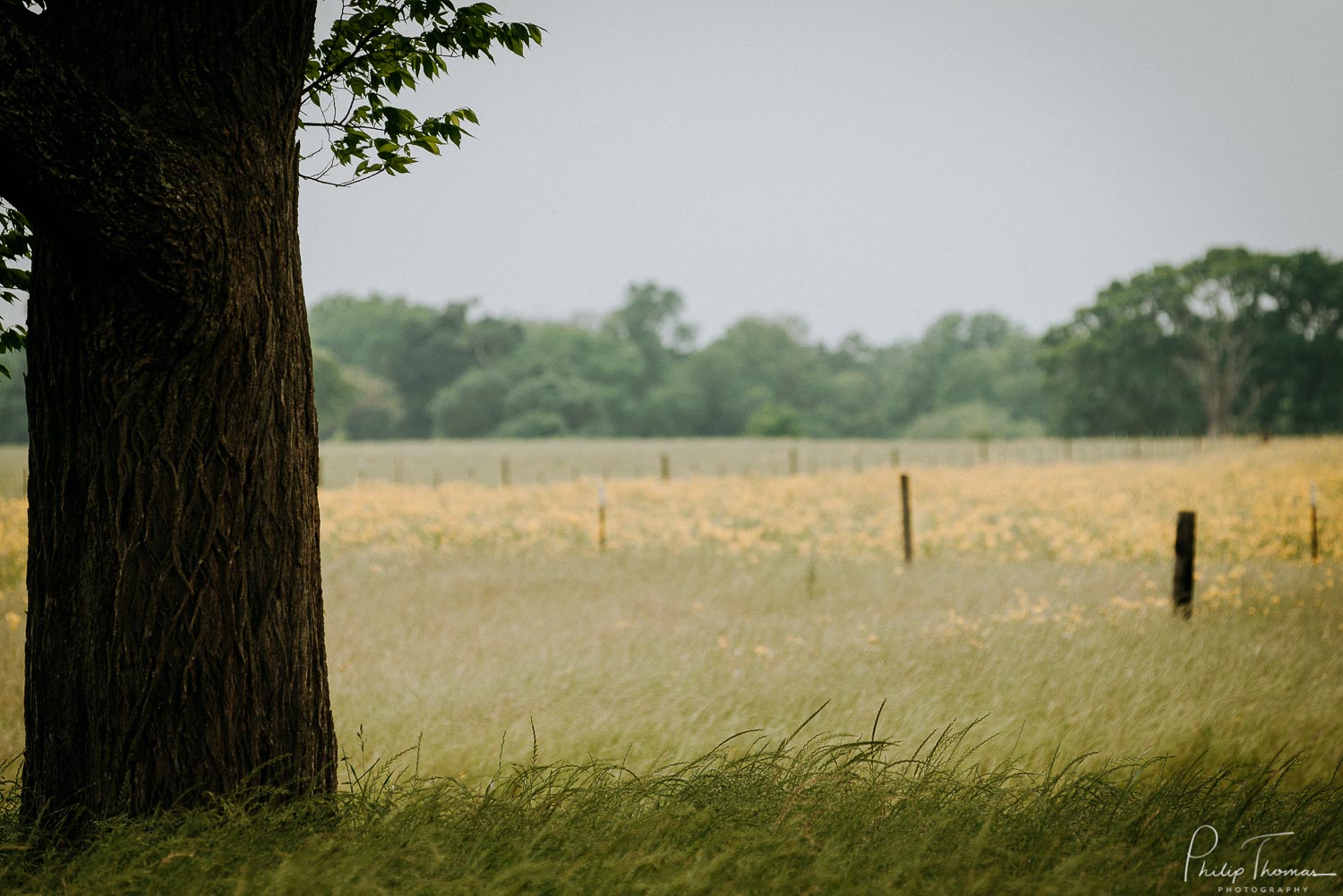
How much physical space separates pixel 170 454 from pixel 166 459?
22mm

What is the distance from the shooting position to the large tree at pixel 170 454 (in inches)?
115

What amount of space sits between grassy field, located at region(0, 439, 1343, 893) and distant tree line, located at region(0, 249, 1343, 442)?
37.5 meters

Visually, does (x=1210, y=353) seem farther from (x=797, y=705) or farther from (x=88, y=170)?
(x=88, y=170)

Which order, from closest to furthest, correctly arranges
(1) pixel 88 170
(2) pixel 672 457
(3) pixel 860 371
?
1. (1) pixel 88 170
2. (2) pixel 672 457
3. (3) pixel 860 371

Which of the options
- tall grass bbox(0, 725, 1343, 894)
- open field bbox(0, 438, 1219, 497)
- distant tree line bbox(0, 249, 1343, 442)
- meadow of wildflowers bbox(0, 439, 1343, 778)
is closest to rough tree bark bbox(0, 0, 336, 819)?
tall grass bbox(0, 725, 1343, 894)

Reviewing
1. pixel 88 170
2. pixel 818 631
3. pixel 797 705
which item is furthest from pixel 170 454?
pixel 818 631

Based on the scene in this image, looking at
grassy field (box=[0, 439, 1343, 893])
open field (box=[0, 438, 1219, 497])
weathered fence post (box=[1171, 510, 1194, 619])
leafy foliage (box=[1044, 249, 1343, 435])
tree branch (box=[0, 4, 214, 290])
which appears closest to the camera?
tree branch (box=[0, 4, 214, 290])

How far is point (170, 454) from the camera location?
295 cm

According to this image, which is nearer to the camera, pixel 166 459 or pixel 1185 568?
pixel 166 459

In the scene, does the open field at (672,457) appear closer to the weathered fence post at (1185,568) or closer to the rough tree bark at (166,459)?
the weathered fence post at (1185,568)

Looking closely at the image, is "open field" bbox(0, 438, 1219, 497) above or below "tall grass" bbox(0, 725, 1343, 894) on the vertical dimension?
above

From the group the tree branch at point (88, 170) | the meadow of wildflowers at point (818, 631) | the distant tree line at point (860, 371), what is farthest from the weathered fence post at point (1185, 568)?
the distant tree line at point (860, 371)

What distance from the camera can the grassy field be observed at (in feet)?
8.93

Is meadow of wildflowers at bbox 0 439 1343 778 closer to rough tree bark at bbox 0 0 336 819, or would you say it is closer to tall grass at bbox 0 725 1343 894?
tall grass at bbox 0 725 1343 894
